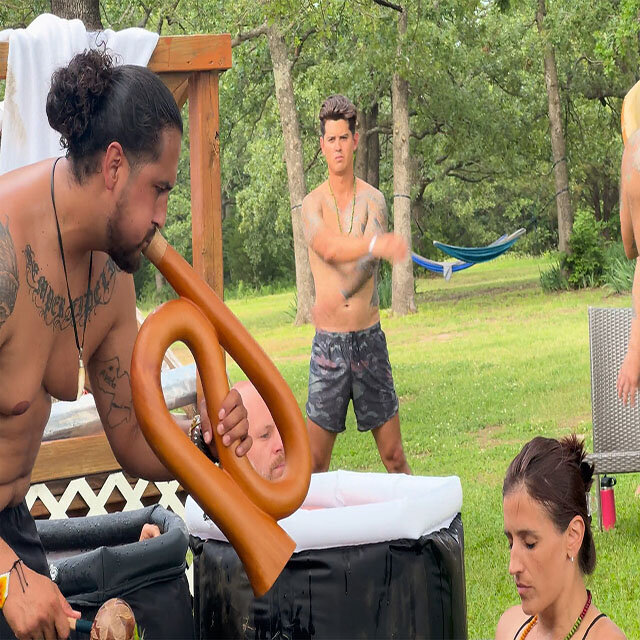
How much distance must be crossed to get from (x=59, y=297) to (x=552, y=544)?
1.21 metres

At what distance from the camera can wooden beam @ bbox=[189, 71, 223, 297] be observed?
432 cm

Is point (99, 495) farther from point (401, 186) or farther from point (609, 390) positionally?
point (401, 186)

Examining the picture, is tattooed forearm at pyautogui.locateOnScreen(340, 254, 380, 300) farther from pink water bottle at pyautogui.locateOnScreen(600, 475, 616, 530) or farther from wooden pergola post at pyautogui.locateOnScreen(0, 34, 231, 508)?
pink water bottle at pyautogui.locateOnScreen(600, 475, 616, 530)

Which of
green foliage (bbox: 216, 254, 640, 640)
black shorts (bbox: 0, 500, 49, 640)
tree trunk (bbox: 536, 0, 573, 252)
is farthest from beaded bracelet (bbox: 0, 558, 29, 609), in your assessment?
tree trunk (bbox: 536, 0, 573, 252)

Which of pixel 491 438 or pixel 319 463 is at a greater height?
pixel 319 463

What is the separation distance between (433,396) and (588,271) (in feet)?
29.6

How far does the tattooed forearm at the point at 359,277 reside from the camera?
5.18 m

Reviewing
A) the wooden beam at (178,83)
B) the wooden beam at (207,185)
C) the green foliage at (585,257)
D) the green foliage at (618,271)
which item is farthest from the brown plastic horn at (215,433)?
the green foliage at (585,257)

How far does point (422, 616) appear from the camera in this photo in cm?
253

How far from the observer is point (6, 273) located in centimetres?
218

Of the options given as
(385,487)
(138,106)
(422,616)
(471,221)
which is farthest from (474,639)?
(471,221)

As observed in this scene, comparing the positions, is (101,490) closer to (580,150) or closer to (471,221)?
(580,150)

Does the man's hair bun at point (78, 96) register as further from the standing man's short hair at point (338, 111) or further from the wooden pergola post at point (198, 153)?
the standing man's short hair at point (338, 111)

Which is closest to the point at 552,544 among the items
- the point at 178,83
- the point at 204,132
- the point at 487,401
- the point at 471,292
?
the point at 204,132
